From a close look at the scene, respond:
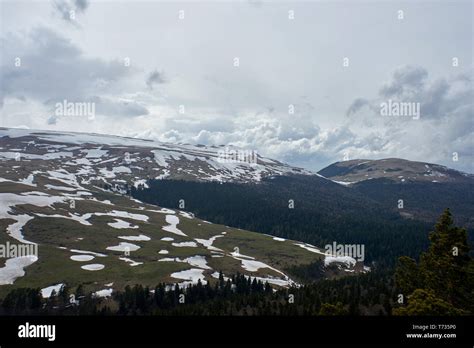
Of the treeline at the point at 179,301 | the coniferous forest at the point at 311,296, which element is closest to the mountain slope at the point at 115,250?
the treeline at the point at 179,301

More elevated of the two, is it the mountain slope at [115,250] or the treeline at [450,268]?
the treeline at [450,268]

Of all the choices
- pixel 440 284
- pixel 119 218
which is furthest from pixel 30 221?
pixel 440 284

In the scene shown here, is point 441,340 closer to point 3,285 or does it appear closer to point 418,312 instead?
point 418,312

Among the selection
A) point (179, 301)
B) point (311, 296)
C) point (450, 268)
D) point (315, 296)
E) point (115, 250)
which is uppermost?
point (450, 268)

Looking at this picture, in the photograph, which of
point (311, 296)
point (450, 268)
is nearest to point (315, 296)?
point (311, 296)

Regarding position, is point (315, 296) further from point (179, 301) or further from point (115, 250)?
point (115, 250)

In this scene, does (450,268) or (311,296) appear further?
(311,296)

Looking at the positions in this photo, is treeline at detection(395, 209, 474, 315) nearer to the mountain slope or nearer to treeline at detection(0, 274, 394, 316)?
treeline at detection(0, 274, 394, 316)

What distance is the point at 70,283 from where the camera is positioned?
103812 millimetres

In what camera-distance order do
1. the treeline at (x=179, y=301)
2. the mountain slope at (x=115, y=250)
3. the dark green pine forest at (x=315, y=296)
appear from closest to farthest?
the dark green pine forest at (x=315, y=296), the treeline at (x=179, y=301), the mountain slope at (x=115, y=250)

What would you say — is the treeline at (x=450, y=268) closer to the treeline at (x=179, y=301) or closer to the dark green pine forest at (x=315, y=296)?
the dark green pine forest at (x=315, y=296)

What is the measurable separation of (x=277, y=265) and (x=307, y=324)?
144m

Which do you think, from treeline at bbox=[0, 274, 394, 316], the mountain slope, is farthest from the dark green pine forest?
the mountain slope

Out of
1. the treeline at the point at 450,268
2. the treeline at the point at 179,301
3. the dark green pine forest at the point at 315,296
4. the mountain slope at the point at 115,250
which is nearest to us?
the treeline at the point at 450,268
